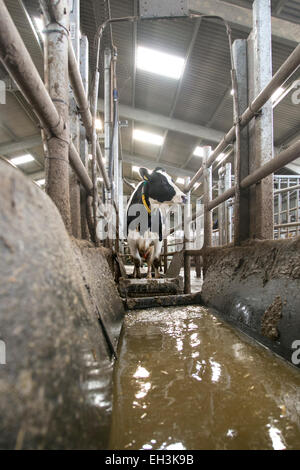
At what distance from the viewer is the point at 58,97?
1.02 meters

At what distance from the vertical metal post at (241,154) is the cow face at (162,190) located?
79.0 inches

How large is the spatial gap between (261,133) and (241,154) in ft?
0.64

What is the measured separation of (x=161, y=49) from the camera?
18.7ft

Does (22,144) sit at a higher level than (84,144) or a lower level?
higher

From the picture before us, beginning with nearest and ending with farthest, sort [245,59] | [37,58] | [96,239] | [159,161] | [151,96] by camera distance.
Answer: [96,239]
[245,59]
[37,58]
[151,96]
[159,161]

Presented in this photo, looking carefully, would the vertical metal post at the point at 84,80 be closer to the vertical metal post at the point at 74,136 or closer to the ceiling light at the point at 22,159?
the vertical metal post at the point at 74,136

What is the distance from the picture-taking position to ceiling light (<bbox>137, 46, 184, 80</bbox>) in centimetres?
586

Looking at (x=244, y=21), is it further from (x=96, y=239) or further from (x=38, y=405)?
(x=38, y=405)

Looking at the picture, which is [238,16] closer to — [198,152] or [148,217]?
[148,217]

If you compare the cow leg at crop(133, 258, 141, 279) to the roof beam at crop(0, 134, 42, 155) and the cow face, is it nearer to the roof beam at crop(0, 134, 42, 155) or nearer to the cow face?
the cow face

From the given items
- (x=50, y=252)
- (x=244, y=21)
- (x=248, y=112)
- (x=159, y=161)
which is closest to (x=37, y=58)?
(x=244, y=21)

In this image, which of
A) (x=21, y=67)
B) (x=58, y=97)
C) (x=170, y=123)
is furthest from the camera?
(x=170, y=123)

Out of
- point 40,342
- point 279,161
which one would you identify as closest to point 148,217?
point 279,161
